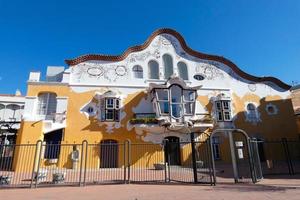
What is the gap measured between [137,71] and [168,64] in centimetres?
344

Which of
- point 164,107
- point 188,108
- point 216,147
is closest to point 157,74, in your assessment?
point 164,107

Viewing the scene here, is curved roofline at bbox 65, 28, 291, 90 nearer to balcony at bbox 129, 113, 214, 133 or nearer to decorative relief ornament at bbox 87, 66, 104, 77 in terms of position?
decorative relief ornament at bbox 87, 66, 104, 77

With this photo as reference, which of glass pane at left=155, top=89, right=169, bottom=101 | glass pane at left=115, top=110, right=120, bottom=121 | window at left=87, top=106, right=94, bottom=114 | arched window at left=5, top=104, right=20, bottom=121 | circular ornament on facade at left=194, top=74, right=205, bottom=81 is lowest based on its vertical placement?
glass pane at left=115, top=110, right=120, bottom=121

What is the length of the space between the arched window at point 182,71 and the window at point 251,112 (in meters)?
7.27

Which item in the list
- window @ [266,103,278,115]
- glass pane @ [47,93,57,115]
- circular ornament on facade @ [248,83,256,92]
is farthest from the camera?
circular ornament on facade @ [248,83,256,92]

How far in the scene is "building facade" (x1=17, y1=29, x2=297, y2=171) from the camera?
18936 mm

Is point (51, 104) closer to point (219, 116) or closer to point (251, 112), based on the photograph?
point (219, 116)

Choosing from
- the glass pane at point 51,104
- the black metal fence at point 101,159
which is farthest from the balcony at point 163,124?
the glass pane at point 51,104

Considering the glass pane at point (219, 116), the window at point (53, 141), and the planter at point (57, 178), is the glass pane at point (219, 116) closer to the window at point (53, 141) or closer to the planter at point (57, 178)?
the window at point (53, 141)

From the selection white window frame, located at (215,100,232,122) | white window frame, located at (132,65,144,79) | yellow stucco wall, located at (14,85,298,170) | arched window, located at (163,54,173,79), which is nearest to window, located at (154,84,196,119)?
yellow stucco wall, located at (14,85,298,170)

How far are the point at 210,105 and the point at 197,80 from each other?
2.90 m

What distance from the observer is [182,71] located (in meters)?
23.2

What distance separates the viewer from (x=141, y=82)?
21500 millimetres

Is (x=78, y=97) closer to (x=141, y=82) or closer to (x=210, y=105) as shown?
(x=141, y=82)
